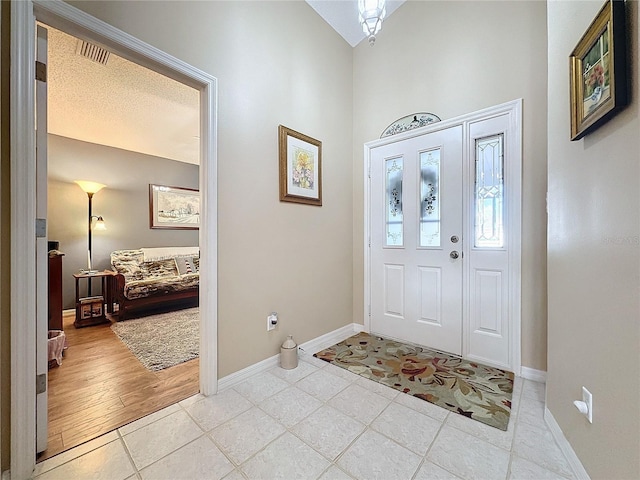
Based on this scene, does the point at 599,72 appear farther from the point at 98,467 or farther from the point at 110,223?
the point at 110,223

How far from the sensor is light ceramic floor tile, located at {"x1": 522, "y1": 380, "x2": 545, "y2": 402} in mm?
1711

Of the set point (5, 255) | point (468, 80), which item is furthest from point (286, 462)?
point (468, 80)

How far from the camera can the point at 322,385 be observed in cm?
187

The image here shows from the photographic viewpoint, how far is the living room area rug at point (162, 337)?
7.69 ft

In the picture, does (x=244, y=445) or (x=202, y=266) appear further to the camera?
(x=202, y=266)

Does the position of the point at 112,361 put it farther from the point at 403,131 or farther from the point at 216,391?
the point at 403,131

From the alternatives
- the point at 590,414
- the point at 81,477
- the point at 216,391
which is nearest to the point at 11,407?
the point at 81,477

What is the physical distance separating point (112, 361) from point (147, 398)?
2.81ft

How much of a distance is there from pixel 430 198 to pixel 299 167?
1.26 meters

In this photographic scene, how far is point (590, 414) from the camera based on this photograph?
41.2 inches

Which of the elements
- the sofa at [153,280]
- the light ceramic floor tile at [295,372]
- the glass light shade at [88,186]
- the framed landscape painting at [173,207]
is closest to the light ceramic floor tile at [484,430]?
the light ceramic floor tile at [295,372]

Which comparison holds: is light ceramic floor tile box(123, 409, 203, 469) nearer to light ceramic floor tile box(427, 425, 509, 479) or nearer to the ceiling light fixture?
light ceramic floor tile box(427, 425, 509, 479)

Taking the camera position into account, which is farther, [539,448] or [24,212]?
[539,448]

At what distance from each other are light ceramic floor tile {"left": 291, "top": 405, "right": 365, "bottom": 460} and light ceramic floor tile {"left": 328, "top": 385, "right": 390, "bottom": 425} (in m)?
0.05
